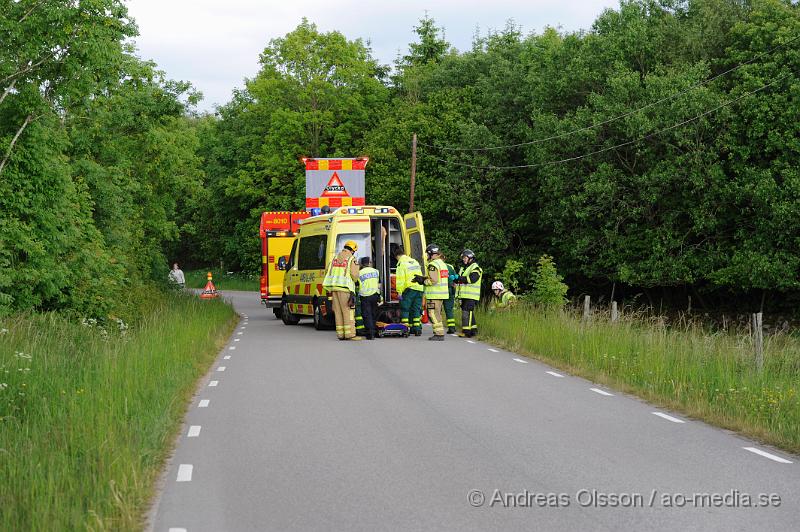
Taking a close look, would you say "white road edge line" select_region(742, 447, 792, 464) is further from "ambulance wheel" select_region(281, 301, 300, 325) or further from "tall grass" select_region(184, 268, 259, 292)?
"tall grass" select_region(184, 268, 259, 292)

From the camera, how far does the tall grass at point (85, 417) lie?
6175 millimetres

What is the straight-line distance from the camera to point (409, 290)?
2125 centimetres

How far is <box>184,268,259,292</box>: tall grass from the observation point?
64.1 meters

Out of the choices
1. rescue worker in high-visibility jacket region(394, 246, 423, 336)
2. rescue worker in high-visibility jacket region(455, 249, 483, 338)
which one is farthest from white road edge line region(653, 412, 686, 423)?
rescue worker in high-visibility jacket region(394, 246, 423, 336)

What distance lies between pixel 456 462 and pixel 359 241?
14628mm

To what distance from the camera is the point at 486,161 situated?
163 feet

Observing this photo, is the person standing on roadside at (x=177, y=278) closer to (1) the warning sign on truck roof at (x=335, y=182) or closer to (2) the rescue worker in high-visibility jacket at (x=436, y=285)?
(1) the warning sign on truck roof at (x=335, y=182)

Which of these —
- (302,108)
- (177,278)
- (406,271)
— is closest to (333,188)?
(406,271)

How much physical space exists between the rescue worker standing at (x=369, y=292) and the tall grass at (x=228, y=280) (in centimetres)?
3836

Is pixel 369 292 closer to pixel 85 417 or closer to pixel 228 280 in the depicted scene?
pixel 85 417

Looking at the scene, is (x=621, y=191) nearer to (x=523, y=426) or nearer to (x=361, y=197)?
(x=361, y=197)

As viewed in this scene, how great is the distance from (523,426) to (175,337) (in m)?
8.49

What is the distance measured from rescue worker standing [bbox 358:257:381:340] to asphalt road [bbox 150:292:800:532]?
23.0 feet

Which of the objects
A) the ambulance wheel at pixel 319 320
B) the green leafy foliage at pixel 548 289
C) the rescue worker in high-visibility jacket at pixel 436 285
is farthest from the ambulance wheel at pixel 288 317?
the rescue worker in high-visibility jacket at pixel 436 285
